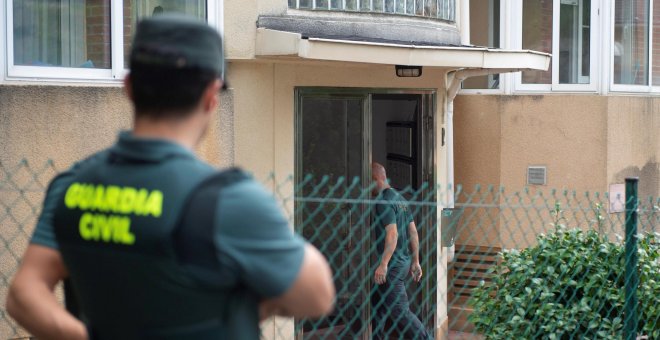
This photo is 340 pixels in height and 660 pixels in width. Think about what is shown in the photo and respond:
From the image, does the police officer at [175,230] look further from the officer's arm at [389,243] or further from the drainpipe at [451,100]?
the drainpipe at [451,100]

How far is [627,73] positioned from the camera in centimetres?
1216

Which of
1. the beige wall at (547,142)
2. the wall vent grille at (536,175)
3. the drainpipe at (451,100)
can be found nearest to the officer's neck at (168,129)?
the drainpipe at (451,100)

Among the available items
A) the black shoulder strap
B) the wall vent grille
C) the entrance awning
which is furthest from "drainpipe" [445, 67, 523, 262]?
the black shoulder strap

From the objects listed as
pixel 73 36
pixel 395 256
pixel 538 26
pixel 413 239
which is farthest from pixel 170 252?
pixel 538 26

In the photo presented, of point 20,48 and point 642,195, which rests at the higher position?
point 20,48

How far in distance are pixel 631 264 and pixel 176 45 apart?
11.3 ft

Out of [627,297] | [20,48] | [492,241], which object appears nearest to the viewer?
[627,297]

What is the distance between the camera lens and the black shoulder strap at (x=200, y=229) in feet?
6.98

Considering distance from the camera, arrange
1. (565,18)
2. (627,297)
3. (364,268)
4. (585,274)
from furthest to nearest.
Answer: (565,18) < (364,268) < (585,274) < (627,297)

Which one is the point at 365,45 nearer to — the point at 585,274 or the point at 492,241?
the point at 585,274

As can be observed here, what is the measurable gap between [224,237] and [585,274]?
13.0 ft

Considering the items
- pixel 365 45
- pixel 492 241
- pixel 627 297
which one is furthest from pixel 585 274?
pixel 492 241

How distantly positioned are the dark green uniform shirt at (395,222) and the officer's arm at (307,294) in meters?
6.39

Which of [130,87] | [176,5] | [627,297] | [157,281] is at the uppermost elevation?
[176,5]
